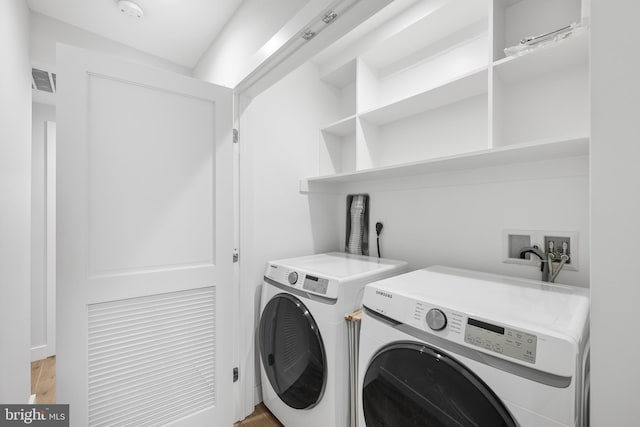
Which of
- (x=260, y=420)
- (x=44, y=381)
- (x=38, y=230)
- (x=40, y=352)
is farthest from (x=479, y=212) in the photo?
(x=40, y=352)

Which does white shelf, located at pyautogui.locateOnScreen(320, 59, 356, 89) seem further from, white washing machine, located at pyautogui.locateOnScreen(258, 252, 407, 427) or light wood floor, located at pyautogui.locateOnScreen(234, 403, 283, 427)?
light wood floor, located at pyautogui.locateOnScreen(234, 403, 283, 427)

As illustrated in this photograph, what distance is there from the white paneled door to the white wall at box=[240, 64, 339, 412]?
0.49 ft

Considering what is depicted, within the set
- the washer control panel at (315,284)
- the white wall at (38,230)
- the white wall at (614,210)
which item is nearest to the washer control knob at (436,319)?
the white wall at (614,210)

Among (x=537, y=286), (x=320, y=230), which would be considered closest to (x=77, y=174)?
(x=320, y=230)

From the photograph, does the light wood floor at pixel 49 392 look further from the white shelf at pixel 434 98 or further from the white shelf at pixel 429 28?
the white shelf at pixel 429 28

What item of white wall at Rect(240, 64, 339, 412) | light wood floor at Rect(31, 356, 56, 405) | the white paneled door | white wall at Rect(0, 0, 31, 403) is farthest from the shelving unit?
light wood floor at Rect(31, 356, 56, 405)

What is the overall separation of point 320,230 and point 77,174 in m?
1.52

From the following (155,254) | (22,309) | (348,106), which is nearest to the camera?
(155,254)

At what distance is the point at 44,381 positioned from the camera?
217 centimetres

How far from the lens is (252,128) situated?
1763 millimetres

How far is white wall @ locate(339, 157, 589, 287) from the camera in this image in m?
1.20

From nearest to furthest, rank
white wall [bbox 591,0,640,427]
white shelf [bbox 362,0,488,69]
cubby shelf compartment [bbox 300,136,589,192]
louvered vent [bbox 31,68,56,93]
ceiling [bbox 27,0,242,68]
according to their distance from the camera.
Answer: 1. white wall [bbox 591,0,640,427]
2. cubby shelf compartment [bbox 300,136,589,192]
3. white shelf [bbox 362,0,488,69]
4. ceiling [bbox 27,0,242,68]
5. louvered vent [bbox 31,68,56,93]

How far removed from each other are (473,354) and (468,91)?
4.44 feet

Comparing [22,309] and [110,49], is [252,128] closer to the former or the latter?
[110,49]
